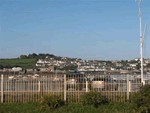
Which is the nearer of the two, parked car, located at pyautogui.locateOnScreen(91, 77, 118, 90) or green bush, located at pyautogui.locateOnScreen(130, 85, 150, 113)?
green bush, located at pyautogui.locateOnScreen(130, 85, 150, 113)

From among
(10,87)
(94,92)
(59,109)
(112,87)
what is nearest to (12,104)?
(10,87)

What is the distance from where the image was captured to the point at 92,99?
13.8 meters

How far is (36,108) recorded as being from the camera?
44.9 feet

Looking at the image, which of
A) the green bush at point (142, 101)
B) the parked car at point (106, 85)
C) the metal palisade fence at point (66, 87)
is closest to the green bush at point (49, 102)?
the metal palisade fence at point (66, 87)

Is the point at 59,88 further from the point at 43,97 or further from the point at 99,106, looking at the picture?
the point at 99,106

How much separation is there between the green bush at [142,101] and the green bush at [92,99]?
2146 mm

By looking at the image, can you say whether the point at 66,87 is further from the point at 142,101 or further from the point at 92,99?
the point at 142,101

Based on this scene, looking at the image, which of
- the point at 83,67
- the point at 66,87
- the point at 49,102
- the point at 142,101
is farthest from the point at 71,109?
the point at 83,67

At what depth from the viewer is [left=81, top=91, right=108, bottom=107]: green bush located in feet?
45.2

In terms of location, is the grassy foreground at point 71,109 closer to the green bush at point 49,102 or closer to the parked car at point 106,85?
the green bush at point 49,102

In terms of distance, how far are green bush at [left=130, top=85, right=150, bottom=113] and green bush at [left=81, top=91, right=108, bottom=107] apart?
2146mm

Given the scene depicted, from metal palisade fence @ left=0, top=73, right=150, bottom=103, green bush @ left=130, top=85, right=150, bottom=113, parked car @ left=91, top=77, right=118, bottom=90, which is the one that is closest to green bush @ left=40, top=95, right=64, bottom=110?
metal palisade fence @ left=0, top=73, right=150, bottom=103

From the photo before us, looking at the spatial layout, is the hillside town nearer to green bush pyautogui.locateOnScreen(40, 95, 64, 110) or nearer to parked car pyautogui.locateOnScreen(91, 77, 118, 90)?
parked car pyautogui.locateOnScreen(91, 77, 118, 90)

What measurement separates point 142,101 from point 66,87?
4.98m
